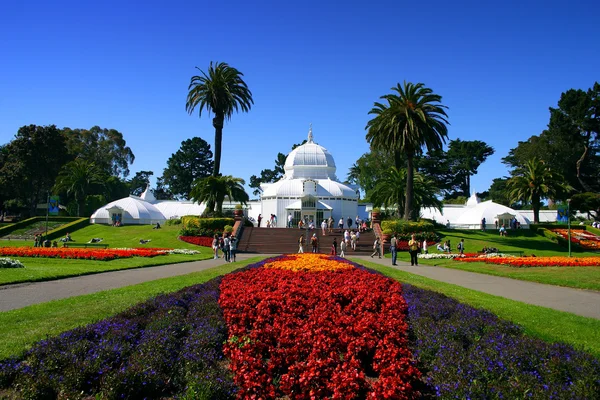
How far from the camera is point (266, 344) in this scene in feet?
21.5

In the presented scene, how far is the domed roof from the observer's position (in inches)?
2299

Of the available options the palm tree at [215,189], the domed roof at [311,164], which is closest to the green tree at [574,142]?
the domed roof at [311,164]

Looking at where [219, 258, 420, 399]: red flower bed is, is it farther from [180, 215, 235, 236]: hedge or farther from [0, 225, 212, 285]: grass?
[180, 215, 235, 236]: hedge

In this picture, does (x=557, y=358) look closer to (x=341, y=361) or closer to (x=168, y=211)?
(x=341, y=361)

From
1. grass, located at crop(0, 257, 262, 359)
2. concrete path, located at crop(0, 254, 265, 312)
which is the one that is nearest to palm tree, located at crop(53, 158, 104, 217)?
concrete path, located at crop(0, 254, 265, 312)

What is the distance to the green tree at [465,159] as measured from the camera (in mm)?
85812

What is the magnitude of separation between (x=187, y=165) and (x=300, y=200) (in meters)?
50.5

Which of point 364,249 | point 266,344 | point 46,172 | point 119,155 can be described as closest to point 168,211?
point 46,172

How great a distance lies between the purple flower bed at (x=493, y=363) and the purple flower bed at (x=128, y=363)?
8.44ft

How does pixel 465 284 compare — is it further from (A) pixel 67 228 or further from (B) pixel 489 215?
(A) pixel 67 228

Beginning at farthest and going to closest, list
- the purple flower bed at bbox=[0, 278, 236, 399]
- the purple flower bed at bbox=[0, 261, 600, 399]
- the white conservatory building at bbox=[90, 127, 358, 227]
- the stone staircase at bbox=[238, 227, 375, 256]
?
the white conservatory building at bbox=[90, 127, 358, 227] → the stone staircase at bbox=[238, 227, 375, 256] → the purple flower bed at bbox=[0, 278, 236, 399] → the purple flower bed at bbox=[0, 261, 600, 399]

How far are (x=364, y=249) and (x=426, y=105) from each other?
1295cm

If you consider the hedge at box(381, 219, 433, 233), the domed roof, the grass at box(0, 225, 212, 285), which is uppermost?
the domed roof

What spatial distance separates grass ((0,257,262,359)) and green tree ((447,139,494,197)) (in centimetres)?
8187
